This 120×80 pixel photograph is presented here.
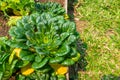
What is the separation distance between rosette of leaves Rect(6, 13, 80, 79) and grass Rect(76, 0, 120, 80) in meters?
0.70

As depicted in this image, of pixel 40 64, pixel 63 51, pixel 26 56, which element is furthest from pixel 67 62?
pixel 26 56

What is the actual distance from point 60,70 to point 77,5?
211 centimetres

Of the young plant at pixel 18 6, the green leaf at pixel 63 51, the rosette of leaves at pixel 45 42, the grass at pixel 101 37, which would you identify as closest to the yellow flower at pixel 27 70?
the rosette of leaves at pixel 45 42

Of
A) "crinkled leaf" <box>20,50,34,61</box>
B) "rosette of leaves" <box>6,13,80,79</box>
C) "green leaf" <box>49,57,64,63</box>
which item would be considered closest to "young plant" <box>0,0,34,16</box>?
"rosette of leaves" <box>6,13,80,79</box>

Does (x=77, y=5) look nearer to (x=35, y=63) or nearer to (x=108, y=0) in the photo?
(x=108, y=0)

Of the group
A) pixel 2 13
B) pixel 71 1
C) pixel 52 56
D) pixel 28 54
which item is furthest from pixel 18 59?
pixel 71 1

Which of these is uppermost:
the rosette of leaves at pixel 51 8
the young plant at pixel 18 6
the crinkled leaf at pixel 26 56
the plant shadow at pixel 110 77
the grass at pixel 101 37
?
the young plant at pixel 18 6

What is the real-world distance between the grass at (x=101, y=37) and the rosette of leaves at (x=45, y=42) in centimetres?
70

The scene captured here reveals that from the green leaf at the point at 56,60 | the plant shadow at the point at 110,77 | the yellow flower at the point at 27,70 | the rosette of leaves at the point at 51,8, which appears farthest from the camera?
the rosette of leaves at the point at 51,8

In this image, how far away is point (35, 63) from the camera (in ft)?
11.1

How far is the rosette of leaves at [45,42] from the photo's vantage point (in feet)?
11.0

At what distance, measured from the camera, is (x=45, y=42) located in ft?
11.4

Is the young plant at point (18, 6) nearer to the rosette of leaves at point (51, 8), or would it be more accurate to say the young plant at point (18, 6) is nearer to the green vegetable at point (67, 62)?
the rosette of leaves at point (51, 8)

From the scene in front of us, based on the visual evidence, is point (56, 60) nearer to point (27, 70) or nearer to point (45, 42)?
point (45, 42)
